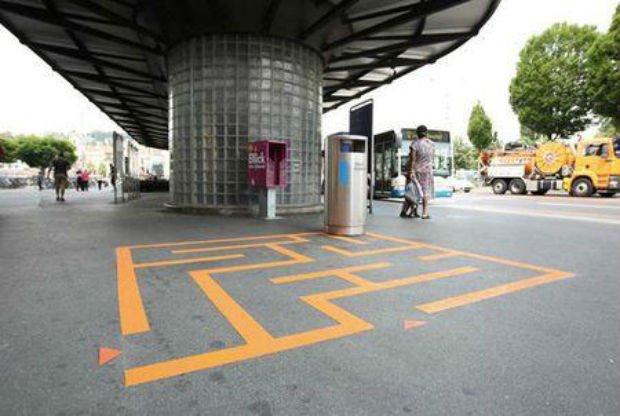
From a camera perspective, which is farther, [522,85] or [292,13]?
[522,85]

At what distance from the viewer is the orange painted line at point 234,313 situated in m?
2.30

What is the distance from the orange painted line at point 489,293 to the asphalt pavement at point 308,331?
0.02m

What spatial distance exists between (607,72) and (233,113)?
27.4m

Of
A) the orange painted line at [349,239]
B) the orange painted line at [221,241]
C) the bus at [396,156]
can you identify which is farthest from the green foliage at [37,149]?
the orange painted line at [349,239]

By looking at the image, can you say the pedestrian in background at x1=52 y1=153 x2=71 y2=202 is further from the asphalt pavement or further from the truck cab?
the truck cab

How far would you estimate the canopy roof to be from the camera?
863 centimetres

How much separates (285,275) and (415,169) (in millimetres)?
5696

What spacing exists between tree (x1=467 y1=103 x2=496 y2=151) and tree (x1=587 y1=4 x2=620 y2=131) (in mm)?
18236

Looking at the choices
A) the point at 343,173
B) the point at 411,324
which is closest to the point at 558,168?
the point at 343,173

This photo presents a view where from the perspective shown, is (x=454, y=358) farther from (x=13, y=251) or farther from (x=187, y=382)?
(x=13, y=251)

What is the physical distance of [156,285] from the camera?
335 centimetres

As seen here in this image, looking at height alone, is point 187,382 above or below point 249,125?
below

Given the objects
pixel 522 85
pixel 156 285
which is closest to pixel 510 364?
pixel 156 285

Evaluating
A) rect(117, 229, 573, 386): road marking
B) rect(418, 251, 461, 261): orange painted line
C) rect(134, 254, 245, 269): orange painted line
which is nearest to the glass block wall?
rect(117, 229, 573, 386): road marking
